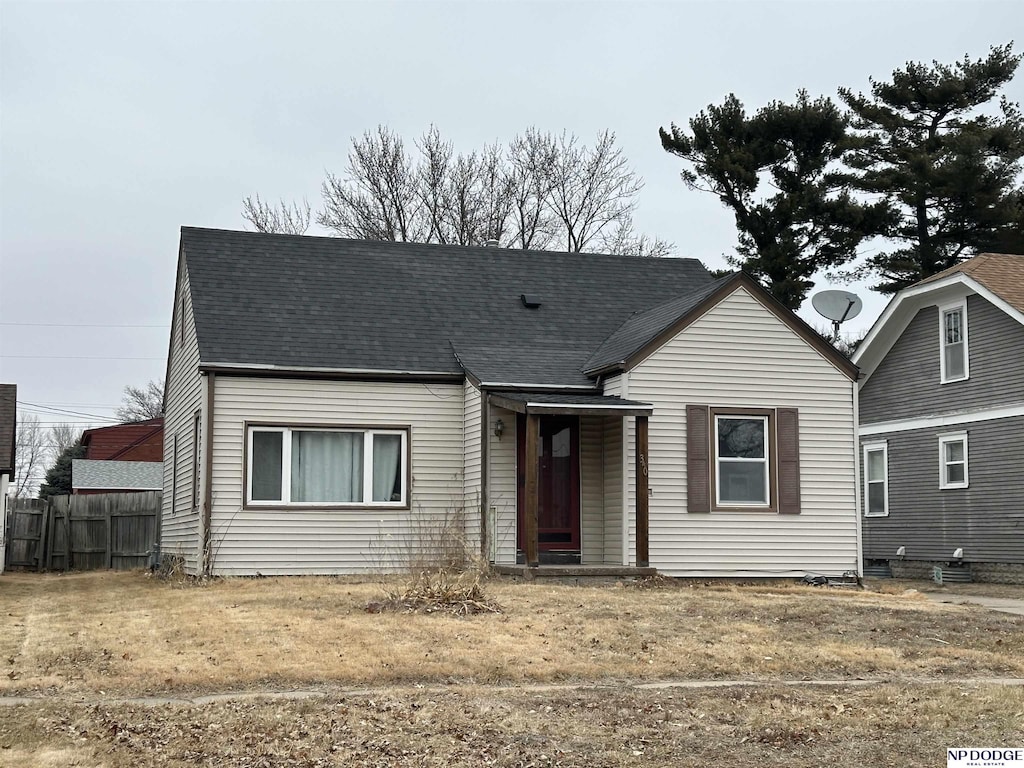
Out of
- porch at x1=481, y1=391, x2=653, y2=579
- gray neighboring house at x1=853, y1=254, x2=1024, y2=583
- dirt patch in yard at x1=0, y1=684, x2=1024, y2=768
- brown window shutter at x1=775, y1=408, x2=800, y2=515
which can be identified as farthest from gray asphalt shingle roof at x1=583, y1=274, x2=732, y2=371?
dirt patch in yard at x1=0, y1=684, x2=1024, y2=768

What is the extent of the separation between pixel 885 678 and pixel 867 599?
5679mm

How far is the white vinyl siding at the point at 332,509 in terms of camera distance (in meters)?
17.5

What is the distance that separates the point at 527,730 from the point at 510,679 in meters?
1.82

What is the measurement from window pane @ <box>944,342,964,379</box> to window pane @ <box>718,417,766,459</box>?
734cm

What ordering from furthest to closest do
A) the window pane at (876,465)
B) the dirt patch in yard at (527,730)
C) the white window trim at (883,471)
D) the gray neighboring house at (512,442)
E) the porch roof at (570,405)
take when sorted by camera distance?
1. the window pane at (876,465)
2. the white window trim at (883,471)
3. the gray neighboring house at (512,442)
4. the porch roof at (570,405)
5. the dirt patch in yard at (527,730)

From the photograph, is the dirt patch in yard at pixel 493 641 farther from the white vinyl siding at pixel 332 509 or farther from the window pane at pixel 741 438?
the window pane at pixel 741 438

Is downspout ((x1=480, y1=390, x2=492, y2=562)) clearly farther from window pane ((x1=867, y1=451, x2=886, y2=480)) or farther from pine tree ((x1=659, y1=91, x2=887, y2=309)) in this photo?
pine tree ((x1=659, y1=91, x2=887, y2=309))

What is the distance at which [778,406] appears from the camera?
59.4ft

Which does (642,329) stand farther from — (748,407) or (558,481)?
(558,481)

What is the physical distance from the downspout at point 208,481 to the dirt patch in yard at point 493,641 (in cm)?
240

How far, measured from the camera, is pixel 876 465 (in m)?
26.4

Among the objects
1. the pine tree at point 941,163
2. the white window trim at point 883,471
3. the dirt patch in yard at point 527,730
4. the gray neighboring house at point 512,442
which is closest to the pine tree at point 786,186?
the pine tree at point 941,163

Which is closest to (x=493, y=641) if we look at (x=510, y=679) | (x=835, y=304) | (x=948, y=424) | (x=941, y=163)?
(x=510, y=679)

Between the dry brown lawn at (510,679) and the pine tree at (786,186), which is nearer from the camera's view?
the dry brown lawn at (510,679)
